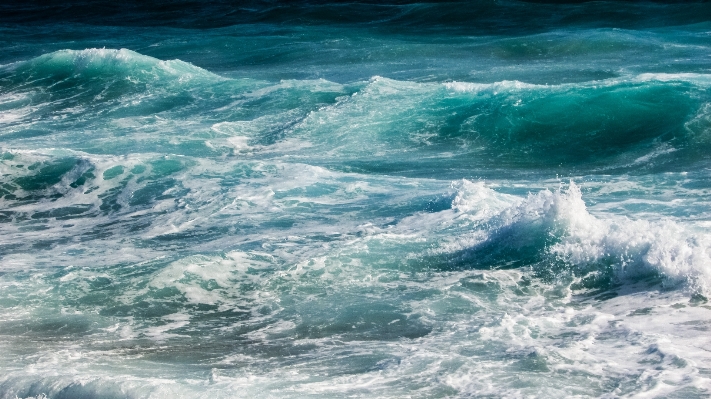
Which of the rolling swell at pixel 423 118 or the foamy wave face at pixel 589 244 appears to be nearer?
the foamy wave face at pixel 589 244

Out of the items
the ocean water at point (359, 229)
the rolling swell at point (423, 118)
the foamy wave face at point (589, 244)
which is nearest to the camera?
the ocean water at point (359, 229)

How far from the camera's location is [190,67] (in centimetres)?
2239

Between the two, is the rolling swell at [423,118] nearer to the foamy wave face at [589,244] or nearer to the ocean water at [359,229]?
A: the ocean water at [359,229]

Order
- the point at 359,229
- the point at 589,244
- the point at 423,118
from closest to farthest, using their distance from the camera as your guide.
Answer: the point at 589,244
the point at 359,229
the point at 423,118

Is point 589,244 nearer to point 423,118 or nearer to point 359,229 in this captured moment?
point 359,229

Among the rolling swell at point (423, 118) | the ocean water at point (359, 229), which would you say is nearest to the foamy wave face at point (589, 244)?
the ocean water at point (359, 229)

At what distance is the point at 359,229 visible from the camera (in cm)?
1023

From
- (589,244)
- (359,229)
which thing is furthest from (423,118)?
(589,244)

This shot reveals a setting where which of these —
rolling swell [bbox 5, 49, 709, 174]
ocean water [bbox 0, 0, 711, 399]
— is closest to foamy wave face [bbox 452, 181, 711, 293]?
ocean water [bbox 0, 0, 711, 399]

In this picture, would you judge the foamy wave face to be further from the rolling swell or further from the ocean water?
the rolling swell

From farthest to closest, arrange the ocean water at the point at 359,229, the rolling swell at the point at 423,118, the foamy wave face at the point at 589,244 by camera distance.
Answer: the rolling swell at the point at 423,118, the foamy wave face at the point at 589,244, the ocean water at the point at 359,229

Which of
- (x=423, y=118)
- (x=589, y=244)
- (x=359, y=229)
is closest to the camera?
(x=589, y=244)

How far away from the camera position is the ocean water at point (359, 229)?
6855 millimetres

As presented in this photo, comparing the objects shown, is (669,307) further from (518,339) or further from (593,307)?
(518,339)
